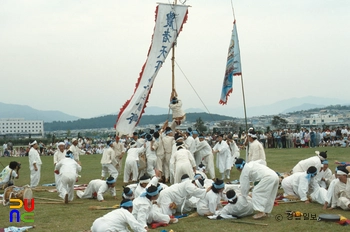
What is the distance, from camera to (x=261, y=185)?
8.34m

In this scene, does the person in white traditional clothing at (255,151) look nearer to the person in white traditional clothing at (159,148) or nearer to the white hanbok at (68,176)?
the person in white traditional clothing at (159,148)

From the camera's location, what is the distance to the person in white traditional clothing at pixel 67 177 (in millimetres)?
10539

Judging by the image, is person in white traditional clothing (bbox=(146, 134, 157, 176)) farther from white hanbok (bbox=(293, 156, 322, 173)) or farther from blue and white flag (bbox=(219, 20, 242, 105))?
white hanbok (bbox=(293, 156, 322, 173))

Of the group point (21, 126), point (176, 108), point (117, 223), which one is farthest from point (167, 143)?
point (21, 126)

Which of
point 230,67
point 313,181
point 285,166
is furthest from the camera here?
point 285,166

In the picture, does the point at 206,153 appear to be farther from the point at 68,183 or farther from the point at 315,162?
the point at 68,183

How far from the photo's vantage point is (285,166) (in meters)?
16.3

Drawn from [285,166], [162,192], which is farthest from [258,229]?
[285,166]

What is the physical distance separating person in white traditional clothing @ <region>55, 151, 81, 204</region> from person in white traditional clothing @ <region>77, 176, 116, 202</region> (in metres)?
0.46

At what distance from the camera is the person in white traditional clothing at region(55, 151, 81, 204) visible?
10.5 m

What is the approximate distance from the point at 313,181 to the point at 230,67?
409cm

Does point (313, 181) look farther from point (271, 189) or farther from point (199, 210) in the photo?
point (199, 210)

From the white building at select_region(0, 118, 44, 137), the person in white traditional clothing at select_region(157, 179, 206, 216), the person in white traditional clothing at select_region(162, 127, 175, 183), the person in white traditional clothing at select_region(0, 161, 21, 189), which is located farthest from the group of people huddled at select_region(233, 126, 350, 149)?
the white building at select_region(0, 118, 44, 137)

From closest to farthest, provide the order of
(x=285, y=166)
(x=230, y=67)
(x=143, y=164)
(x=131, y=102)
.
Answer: (x=230, y=67) → (x=131, y=102) → (x=143, y=164) → (x=285, y=166)
